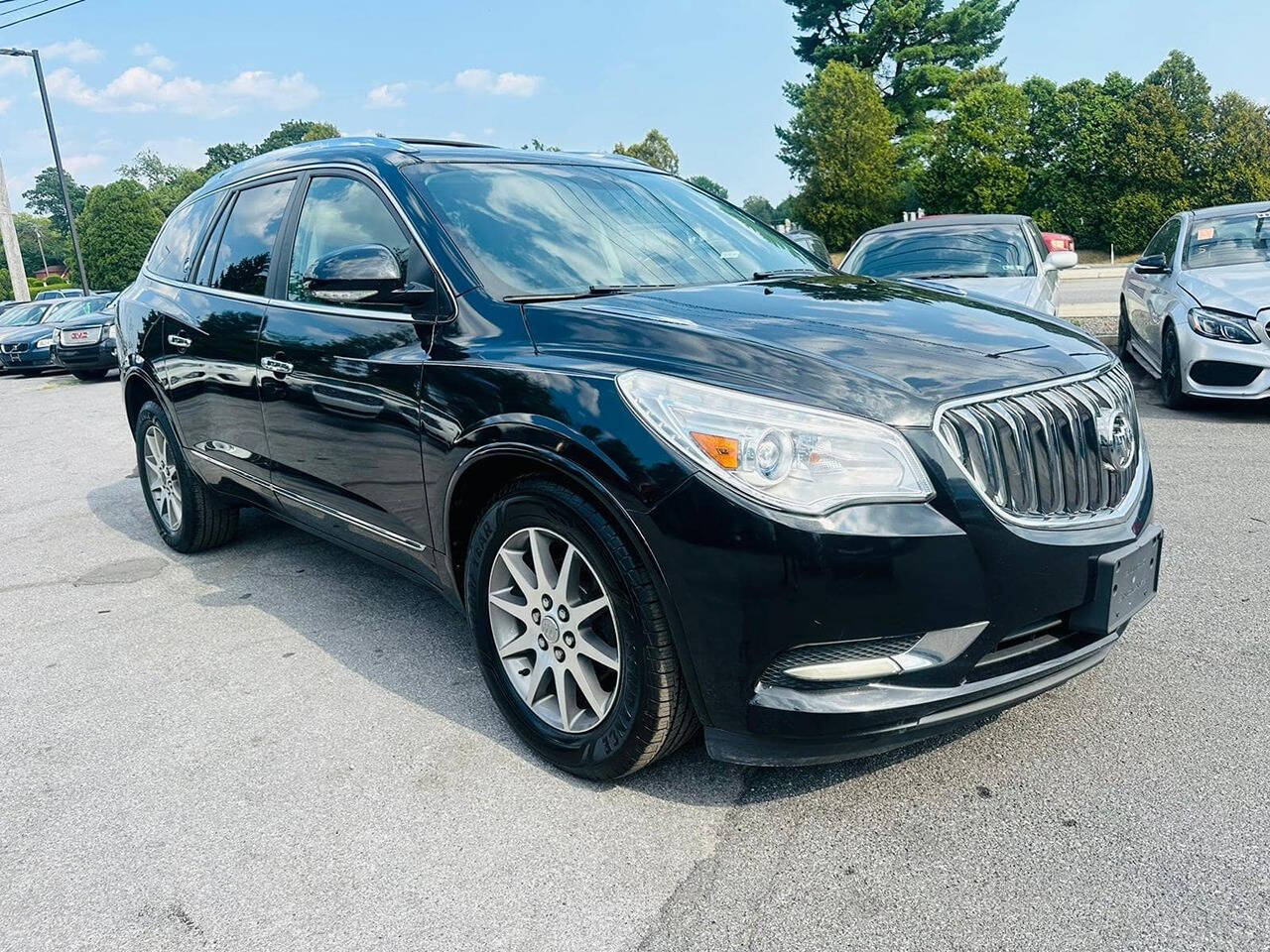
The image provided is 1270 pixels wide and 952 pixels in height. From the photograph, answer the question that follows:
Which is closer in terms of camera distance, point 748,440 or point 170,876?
point 748,440

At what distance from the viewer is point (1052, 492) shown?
248 cm

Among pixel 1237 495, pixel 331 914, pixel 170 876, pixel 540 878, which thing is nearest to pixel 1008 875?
pixel 540 878

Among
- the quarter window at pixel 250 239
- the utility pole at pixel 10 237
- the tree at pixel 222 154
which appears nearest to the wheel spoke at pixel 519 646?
the quarter window at pixel 250 239

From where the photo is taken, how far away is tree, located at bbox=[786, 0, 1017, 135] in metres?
45.4

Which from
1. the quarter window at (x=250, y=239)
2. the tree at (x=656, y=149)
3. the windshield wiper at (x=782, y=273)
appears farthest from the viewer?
the tree at (x=656, y=149)

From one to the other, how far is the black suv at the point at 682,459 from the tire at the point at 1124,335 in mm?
7352

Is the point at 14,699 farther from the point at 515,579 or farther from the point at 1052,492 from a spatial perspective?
the point at 1052,492

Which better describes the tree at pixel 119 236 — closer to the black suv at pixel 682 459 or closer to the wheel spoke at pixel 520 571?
the black suv at pixel 682 459

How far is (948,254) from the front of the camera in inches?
335

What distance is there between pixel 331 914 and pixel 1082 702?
2.28m

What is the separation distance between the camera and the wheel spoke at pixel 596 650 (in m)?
2.67

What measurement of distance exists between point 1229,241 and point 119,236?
48.8 m

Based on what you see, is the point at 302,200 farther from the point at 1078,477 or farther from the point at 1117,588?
the point at 1117,588

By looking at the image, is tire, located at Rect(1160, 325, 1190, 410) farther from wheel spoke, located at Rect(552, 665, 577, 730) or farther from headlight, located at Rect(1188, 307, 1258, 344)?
wheel spoke, located at Rect(552, 665, 577, 730)
